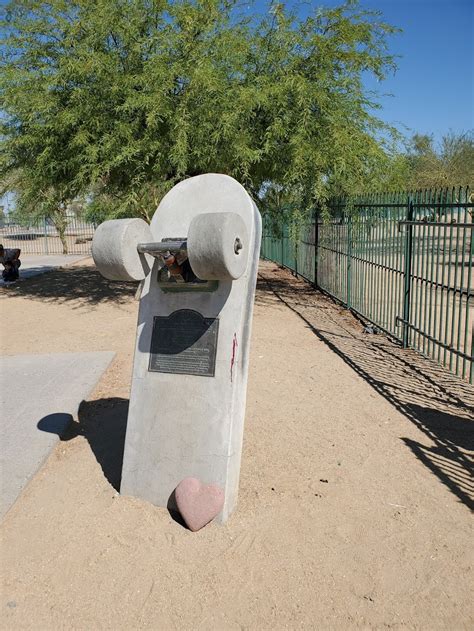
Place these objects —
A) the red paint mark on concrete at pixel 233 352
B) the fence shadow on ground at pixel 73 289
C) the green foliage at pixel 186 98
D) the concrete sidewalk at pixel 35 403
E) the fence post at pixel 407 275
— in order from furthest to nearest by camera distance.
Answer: the fence shadow on ground at pixel 73 289 → the green foliage at pixel 186 98 → the fence post at pixel 407 275 → the concrete sidewalk at pixel 35 403 → the red paint mark on concrete at pixel 233 352

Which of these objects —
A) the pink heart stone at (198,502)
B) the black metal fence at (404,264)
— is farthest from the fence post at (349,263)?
the pink heart stone at (198,502)

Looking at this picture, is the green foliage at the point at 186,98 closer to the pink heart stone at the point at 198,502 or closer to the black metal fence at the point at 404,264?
the black metal fence at the point at 404,264

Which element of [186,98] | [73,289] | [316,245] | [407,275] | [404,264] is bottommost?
[73,289]

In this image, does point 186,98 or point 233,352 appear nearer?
point 233,352

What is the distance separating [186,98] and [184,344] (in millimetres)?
7448

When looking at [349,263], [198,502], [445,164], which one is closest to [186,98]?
[349,263]

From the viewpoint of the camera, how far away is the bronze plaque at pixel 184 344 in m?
3.57

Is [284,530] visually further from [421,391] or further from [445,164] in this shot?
[445,164]

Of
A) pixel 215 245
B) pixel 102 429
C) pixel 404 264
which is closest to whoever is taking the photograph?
pixel 215 245

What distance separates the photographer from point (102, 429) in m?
5.02

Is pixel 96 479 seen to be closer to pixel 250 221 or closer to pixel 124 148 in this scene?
pixel 250 221

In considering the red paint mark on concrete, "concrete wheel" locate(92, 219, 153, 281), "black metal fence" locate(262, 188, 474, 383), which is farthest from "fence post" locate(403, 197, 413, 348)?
"concrete wheel" locate(92, 219, 153, 281)

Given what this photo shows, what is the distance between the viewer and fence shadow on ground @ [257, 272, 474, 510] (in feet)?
14.0

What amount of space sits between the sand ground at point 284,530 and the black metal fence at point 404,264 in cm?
102
